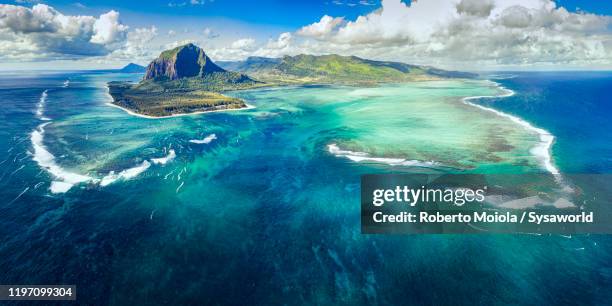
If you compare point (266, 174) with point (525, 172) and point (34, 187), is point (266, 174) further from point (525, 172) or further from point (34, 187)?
point (525, 172)

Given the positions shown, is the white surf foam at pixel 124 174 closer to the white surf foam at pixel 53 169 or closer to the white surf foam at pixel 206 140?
the white surf foam at pixel 53 169

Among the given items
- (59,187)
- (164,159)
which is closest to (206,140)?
(164,159)

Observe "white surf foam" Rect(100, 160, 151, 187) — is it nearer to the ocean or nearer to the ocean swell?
the ocean swell

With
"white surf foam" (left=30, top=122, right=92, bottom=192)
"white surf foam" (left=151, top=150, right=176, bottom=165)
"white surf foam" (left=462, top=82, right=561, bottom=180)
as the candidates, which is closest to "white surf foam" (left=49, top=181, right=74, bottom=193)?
"white surf foam" (left=30, top=122, right=92, bottom=192)

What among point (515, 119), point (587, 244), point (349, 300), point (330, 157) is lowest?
point (349, 300)

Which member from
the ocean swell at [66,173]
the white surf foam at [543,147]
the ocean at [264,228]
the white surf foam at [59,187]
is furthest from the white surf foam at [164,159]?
the white surf foam at [543,147]

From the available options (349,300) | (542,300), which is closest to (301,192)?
(349,300)
